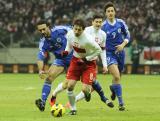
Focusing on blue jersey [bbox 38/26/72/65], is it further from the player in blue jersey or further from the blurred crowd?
the blurred crowd

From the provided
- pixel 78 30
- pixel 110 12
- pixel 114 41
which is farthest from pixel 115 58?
pixel 78 30

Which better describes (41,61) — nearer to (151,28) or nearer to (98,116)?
(98,116)

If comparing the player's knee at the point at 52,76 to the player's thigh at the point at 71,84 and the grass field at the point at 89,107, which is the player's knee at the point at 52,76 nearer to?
the grass field at the point at 89,107

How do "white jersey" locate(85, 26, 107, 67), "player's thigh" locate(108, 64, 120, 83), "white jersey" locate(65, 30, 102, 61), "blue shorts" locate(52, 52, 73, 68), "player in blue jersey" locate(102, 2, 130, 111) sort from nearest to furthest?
"white jersey" locate(65, 30, 102, 61), "white jersey" locate(85, 26, 107, 67), "blue shorts" locate(52, 52, 73, 68), "player's thigh" locate(108, 64, 120, 83), "player in blue jersey" locate(102, 2, 130, 111)

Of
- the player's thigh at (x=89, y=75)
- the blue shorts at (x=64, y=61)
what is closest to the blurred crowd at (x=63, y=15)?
the blue shorts at (x=64, y=61)

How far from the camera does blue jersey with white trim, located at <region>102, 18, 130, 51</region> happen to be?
16734 millimetres

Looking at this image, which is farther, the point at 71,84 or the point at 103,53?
the point at 103,53

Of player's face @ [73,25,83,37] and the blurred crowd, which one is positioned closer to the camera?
player's face @ [73,25,83,37]

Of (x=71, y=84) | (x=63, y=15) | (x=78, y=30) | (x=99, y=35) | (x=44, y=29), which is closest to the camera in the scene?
(x=78, y=30)

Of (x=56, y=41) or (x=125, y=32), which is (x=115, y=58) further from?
(x=56, y=41)

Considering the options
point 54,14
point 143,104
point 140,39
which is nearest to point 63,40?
point 143,104

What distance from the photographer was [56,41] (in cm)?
1570

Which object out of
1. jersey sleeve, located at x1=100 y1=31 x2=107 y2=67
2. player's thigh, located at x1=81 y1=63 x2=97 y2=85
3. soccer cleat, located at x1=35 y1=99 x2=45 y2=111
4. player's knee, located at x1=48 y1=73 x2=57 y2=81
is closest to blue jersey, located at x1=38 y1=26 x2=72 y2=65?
player's knee, located at x1=48 y1=73 x2=57 y2=81

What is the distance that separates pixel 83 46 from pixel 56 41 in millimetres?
1600
